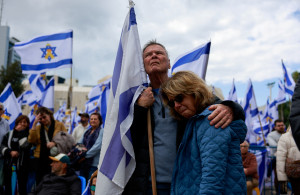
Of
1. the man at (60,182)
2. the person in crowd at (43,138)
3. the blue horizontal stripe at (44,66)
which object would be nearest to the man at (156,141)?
the man at (60,182)

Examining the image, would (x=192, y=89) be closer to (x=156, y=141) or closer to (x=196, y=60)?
(x=156, y=141)

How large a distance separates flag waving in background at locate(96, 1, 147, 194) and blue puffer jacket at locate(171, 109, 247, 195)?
1.44ft

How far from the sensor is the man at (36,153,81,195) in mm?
3990

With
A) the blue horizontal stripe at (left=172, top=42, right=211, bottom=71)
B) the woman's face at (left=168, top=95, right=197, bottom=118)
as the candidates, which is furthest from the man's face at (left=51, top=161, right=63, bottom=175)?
the woman's face at (left=168, top=95, right=197, bottom=118)

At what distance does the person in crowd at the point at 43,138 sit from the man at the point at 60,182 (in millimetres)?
1200

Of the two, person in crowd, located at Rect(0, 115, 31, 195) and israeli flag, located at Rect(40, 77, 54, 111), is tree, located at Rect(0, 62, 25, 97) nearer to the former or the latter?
israeli flag, located at Rect(40, 77, 54, 111)

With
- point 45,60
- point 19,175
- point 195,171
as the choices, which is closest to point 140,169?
point 195,171

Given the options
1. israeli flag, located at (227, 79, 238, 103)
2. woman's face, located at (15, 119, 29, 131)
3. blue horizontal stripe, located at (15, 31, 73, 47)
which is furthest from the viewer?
israeli flag, located at (227, 79, 238, 103)

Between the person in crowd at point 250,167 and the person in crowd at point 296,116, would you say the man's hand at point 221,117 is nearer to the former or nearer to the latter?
the person in crowd at point 296,116

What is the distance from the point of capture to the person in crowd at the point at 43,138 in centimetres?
540

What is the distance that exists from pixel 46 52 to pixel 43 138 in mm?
2437

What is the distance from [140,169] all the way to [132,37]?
113 cm

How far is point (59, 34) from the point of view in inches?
271

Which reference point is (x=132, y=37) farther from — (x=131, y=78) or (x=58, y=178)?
(x=58, y=178)
